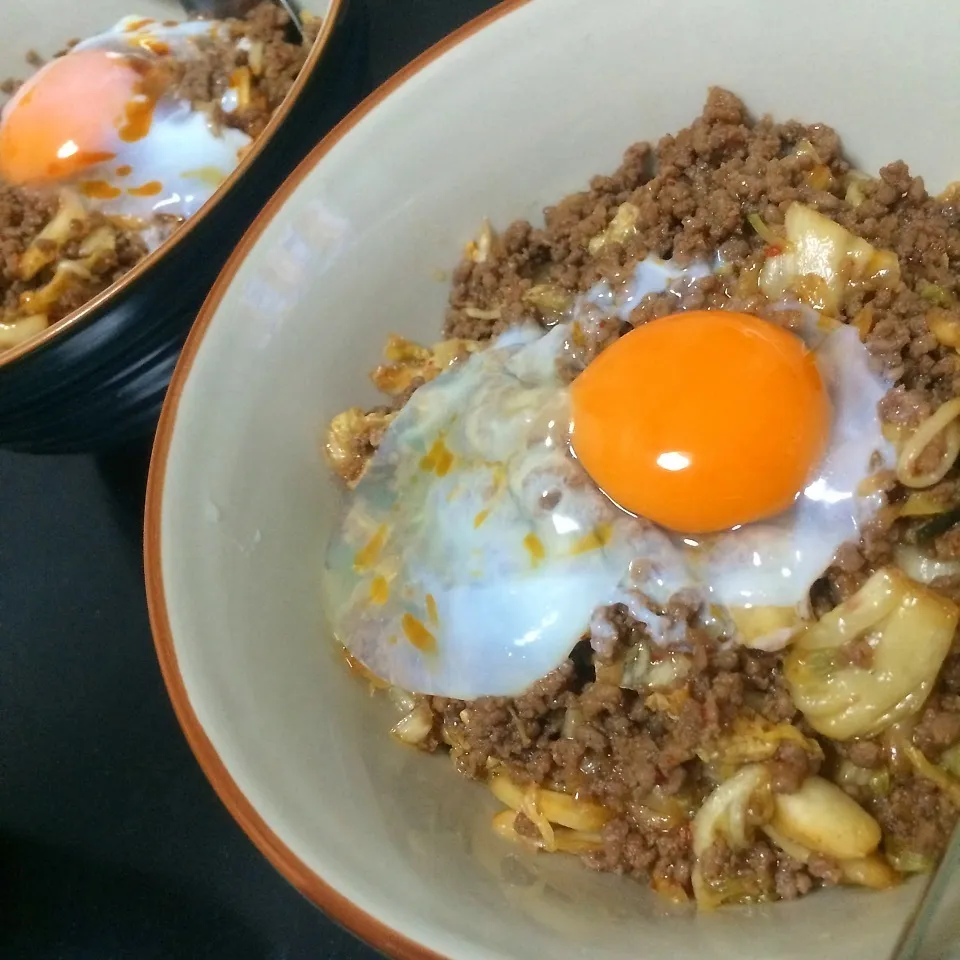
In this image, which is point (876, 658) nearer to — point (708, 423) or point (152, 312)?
point (708, 423)

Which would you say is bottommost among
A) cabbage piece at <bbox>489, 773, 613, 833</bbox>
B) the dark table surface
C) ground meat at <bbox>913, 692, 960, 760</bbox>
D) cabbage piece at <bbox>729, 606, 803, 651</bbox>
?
the dark table surface

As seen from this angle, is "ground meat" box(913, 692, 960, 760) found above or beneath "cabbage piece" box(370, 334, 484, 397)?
beneath

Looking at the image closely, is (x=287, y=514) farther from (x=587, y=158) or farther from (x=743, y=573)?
(x=587, y=158)

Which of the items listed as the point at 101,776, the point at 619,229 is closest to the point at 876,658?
the point at 619,229

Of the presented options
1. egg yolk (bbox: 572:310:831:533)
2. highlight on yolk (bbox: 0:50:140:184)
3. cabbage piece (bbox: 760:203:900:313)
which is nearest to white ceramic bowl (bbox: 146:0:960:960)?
cabbage piece (bbox: 760:203:900:313)

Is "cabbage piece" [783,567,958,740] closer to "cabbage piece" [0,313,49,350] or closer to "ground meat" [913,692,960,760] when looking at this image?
"ground meat" [913,692,960,760]

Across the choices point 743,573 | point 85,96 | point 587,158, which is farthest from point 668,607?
point 85,96

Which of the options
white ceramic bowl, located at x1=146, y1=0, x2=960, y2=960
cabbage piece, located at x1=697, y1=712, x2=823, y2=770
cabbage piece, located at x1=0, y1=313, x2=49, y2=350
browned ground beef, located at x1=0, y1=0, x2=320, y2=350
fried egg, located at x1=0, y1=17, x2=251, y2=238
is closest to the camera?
white ceramic bowl, located at x1=146, y1=0, x2=960, y2=960

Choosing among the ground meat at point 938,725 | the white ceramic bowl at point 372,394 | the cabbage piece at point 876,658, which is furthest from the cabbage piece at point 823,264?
the ground meat at point 938,725
